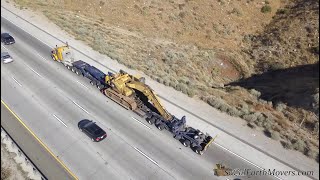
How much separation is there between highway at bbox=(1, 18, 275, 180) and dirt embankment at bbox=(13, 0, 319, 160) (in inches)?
293

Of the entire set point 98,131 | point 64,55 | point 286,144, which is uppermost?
point 286,144

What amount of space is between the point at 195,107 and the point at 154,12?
97.2ft

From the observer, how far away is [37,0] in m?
61.2

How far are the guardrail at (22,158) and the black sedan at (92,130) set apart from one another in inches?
210

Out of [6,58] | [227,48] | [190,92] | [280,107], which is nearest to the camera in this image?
[280,107]

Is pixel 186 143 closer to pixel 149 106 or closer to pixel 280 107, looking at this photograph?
pixel 149 106

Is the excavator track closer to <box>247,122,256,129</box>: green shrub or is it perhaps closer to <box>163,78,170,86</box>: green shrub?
<box>163,78,170,86</box>: green shrub

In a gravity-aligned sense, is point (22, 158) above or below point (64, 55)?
below

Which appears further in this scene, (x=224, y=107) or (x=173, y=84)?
(x=173, y=84)

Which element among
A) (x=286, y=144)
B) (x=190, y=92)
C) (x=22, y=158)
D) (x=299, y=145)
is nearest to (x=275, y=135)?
(x=286, y=144)

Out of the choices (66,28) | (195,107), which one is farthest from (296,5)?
(66,28)

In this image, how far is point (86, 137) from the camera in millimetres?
29141

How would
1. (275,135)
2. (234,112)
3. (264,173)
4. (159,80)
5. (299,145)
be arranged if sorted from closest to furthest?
(264,173) < (299,145) < (275,135) < (234,112) < (159,80)

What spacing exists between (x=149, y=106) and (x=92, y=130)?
635 cm
